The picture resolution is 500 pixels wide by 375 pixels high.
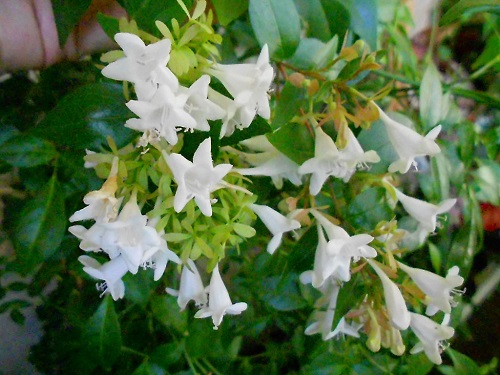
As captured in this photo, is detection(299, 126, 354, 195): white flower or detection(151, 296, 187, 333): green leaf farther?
detection(151, 296, 187, 333): green leaf

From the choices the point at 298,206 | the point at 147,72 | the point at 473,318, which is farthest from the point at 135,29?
the point at 473,318

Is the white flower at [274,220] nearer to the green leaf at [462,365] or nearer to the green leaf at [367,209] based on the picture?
the green leaf at [367,209]

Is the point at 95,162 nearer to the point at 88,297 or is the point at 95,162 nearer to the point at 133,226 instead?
the point at 133,226

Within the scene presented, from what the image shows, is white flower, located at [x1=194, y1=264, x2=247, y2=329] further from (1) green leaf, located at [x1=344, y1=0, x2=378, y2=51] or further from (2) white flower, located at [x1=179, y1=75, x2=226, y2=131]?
(1) green leaf, located at [x1=344, y1=0, x2=378, y2=51]

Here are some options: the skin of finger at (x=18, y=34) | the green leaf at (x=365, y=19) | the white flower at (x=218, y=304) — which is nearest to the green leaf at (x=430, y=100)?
the green leaf at (x=365, y=19)

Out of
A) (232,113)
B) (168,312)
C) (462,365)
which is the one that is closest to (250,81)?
(232,113)

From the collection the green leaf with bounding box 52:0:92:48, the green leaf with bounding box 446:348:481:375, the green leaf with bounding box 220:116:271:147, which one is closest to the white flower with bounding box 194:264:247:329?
the green leaf with bounding box 220:116:271:147
